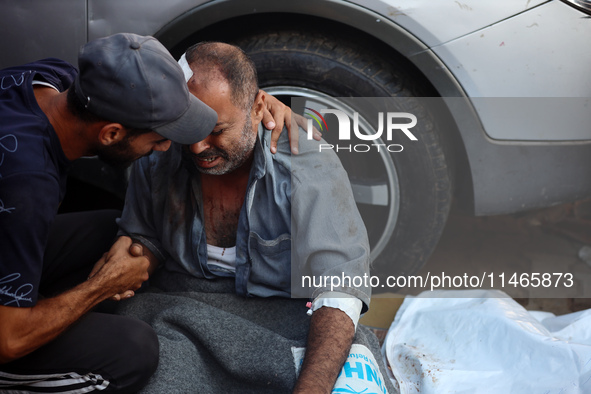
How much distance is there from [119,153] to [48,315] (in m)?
0.51

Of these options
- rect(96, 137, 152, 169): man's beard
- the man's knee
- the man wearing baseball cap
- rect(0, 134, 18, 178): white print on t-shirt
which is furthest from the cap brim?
the man's knee

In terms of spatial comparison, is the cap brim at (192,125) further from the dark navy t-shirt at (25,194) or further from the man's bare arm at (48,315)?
the man's bare arm at (48,315)

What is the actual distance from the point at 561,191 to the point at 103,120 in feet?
5.94

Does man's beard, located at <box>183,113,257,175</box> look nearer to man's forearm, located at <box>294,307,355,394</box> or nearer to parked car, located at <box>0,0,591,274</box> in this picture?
parked car, located at <box>0,0,591,274</box>

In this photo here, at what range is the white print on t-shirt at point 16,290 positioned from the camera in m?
1.38

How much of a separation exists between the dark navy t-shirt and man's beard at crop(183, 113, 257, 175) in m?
0.48

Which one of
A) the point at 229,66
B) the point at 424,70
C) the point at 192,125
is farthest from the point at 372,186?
the point at 192,125

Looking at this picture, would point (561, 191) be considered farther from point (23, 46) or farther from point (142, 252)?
point (23, 46)

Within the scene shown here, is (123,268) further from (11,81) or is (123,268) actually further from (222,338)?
(11,81)

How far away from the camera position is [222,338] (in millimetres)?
1824

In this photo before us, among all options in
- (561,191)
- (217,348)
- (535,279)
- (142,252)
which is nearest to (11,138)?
(142,252)

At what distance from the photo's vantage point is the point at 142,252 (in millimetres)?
2057

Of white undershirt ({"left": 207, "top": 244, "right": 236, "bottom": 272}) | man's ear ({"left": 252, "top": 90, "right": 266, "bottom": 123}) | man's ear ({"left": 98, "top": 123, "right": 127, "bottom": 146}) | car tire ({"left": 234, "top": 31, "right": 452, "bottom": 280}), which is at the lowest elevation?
white undershirt ({"left": 207, "top": 244, "right": 236, "bottom": 272})

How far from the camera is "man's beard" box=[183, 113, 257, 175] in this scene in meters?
1.87
